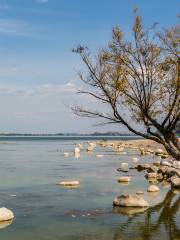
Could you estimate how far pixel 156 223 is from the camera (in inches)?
718

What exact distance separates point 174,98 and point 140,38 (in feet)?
6.00

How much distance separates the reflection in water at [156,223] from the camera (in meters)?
16.3

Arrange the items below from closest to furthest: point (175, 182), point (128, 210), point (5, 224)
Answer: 1. point (5, 224)
2. point (128, 210)
3. point (175, 182)

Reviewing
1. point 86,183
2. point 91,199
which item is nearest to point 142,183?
point 86,183

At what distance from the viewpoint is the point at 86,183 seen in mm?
30609

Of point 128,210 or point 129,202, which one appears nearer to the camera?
point 128,210

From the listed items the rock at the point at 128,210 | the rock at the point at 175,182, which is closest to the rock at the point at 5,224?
the rock at the point at 128,210

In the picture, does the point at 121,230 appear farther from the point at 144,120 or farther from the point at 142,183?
the point at 142,183

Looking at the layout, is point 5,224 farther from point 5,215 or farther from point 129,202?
point 129,202

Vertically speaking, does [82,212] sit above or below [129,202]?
below

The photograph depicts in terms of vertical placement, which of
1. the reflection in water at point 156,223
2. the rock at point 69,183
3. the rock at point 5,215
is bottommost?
the reflection in water at point 156,223

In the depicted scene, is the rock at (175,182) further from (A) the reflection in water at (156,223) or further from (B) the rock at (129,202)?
(B) the rock at (129,202)

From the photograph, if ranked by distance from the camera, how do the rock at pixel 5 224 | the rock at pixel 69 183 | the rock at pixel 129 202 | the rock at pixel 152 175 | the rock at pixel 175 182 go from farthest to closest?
the rock at pixel 152 175
the rock at pixel 69 183
the rock at pixel 175 182
the rock at pixel 129 202
the rock at pixel 5 224

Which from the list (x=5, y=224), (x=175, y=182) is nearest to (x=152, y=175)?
(x=175, y=182)
